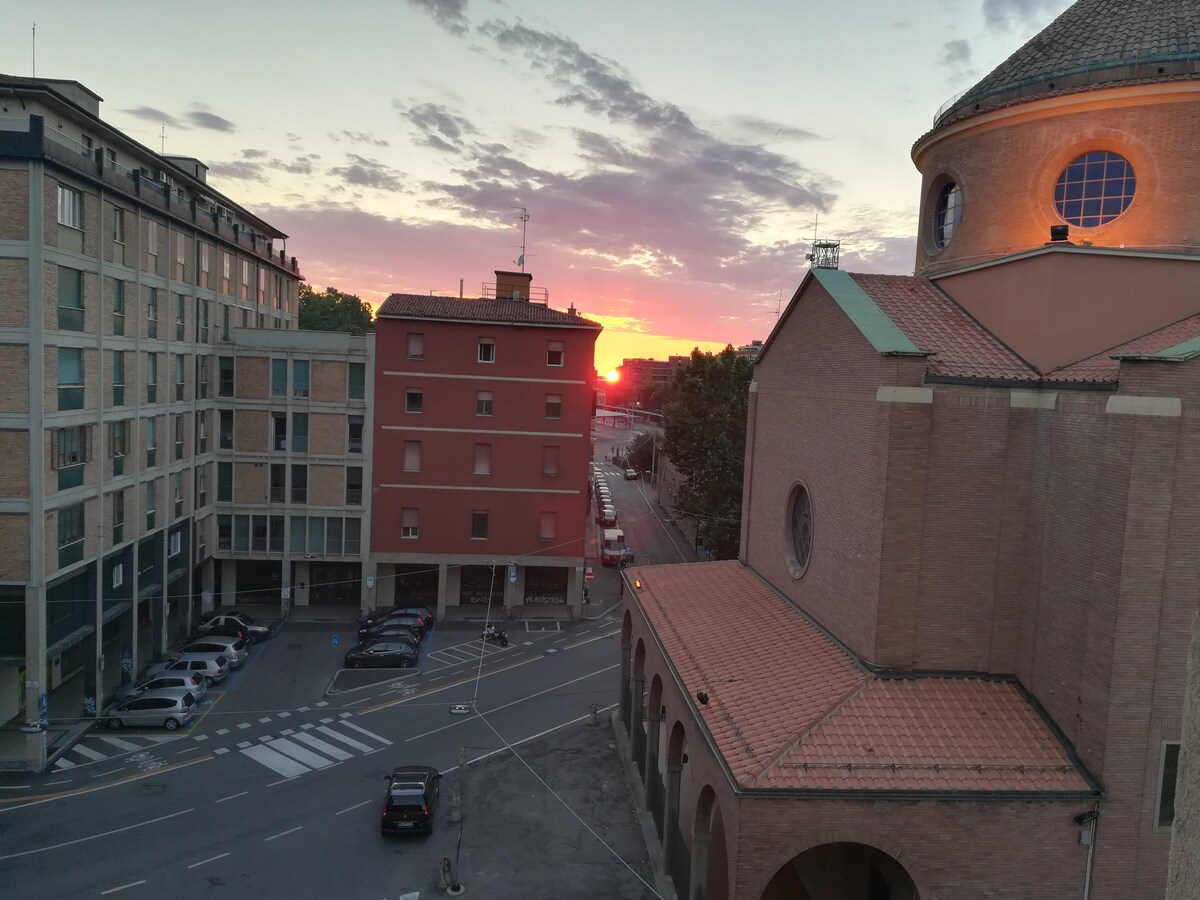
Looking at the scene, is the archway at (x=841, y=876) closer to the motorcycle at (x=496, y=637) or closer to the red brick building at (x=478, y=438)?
the motorcycle at (x=496, y=637)

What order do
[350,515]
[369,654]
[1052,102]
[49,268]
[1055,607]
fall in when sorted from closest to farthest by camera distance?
[1055,607], [1052,102], [49,268], [369,654], [350,515]

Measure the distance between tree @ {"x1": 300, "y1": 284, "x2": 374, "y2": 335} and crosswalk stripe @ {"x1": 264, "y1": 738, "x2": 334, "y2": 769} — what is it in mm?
56494

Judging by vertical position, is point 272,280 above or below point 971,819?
above

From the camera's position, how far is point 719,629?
2156cm

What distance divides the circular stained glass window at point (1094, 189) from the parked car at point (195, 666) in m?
31.9

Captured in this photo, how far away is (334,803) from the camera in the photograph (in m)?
23.3

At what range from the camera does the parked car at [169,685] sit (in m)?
28.8

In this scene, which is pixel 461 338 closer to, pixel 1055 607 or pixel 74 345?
pixel 74 345

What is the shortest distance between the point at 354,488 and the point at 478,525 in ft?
20.7

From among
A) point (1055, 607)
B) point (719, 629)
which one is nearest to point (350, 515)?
point (719, 629)

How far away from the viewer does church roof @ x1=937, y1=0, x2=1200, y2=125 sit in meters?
17.4

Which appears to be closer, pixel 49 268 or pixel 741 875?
pixel 741 875

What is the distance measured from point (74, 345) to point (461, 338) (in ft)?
56.8

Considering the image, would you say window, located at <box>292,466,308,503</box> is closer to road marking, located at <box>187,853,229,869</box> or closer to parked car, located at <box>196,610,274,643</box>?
parked car, located at <box>196,610,274,643</box>
